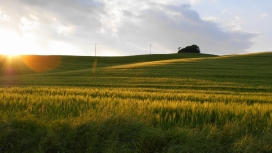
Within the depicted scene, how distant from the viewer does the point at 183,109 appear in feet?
20.7

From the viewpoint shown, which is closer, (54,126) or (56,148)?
(56,148)

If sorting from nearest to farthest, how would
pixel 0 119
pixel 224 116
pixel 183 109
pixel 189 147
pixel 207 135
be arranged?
pixel 189 147 → pixel 207 135 → pixel 0 119 → pixel 224 116 → pixel 183 109

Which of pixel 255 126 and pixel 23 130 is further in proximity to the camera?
pixel 255 126

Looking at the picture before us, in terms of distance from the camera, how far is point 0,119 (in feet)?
16.3

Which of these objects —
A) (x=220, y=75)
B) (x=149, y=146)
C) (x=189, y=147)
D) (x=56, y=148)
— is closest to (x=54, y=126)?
(x=56, y=148)

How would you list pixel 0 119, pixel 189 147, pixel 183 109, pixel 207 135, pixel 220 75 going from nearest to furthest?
pixel 189 147 < pixel 207 135 < pixel 0 119 < pixel 183 109 < pixel 220 75

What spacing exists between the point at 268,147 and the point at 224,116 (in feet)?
5.54

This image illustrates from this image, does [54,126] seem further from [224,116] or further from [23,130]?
[224,116]

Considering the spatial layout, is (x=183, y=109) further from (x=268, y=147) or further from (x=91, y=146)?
(x=91, y=146)

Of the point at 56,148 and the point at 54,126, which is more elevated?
the point at 54,126

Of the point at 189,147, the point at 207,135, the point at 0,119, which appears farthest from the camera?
the point at 0,119

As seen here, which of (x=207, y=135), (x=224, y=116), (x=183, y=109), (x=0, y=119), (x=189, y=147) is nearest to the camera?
(x=189, y=147)

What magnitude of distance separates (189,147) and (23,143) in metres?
2.90

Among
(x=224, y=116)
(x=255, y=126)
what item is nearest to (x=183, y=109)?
(x=224, y=116)
